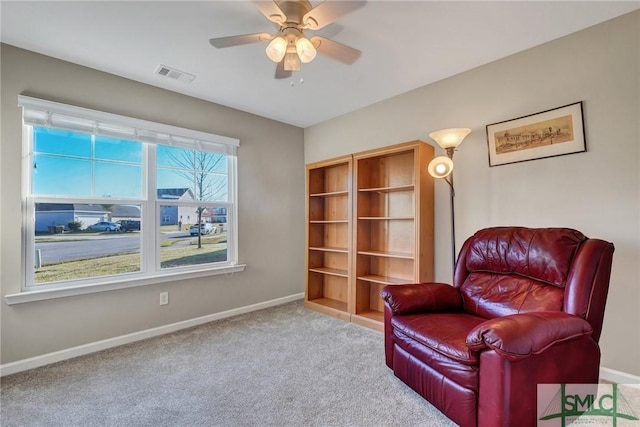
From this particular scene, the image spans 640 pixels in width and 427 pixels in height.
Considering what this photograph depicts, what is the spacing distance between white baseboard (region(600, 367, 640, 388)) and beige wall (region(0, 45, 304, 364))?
3.16 metres

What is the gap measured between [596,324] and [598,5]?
2.00 metres

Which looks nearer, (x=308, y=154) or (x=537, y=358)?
(x=537, y=358)

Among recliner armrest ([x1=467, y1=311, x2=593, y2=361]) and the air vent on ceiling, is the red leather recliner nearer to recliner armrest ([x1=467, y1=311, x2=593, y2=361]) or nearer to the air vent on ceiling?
recliner armrest ([x1=467, y1=311, x2=593, y2=361])

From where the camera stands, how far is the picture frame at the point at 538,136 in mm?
2166

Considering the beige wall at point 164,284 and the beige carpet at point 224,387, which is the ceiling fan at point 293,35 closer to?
the beige wall at point 164,284

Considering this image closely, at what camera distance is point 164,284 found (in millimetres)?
3008

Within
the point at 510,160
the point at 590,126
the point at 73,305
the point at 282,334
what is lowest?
the point at 282,334

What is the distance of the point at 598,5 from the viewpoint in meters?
1.90

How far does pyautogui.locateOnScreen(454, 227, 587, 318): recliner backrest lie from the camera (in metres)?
1.78

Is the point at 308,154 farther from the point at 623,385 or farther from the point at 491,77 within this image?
the point at 623,385

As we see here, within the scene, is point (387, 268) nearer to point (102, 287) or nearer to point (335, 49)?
point (335, 49)

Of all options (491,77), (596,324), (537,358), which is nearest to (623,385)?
(596,324)

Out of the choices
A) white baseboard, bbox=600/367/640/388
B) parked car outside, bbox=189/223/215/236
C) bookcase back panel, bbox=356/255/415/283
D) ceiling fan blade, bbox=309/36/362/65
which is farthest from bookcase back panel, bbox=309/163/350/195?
white baseboard, bbox=600/367/640/388

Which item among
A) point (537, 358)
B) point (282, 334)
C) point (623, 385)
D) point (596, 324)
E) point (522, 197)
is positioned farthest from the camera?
point (282, 334)
